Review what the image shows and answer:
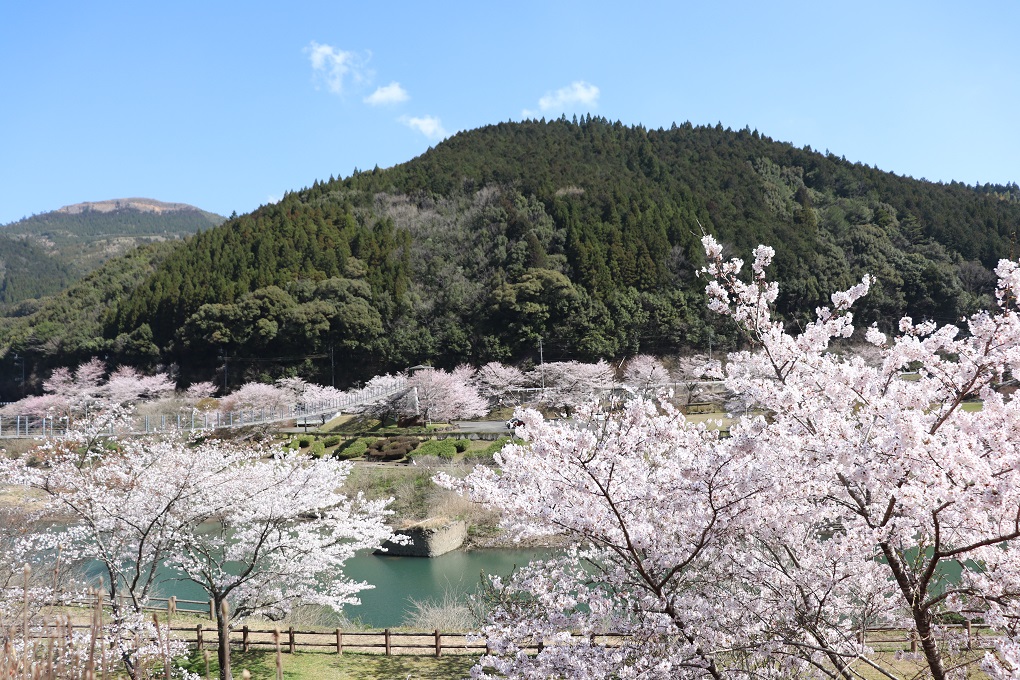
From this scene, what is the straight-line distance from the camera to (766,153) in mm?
67812

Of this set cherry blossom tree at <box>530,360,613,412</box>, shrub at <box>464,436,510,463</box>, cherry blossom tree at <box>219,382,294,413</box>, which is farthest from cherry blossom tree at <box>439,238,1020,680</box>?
cherry blossom tree at <box>219,382,294,413</box>

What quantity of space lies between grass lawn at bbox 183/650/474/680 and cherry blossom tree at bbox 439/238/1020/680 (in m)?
5.20

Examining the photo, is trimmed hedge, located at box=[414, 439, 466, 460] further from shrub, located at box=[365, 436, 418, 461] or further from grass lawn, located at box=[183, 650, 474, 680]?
grass lawn, located at box=[183, 650, 474, 680]

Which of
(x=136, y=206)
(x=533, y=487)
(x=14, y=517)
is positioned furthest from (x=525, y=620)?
(x=136, y=206)

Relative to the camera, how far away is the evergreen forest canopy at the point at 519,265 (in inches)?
1667

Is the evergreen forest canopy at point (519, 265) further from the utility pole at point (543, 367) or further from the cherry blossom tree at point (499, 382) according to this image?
the cherry blossom tree at point (499, 382)

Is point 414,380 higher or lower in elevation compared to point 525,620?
higher

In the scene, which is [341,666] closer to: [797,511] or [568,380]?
[797,511]

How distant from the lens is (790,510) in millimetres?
3479

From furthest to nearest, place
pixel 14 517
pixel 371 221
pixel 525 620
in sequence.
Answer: pixel 371 221
pixel 14 517
pixel 525 620

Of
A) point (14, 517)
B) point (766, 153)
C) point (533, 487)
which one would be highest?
point (766, 153)

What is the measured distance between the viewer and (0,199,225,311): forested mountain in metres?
93.5

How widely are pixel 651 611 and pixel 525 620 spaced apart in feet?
3.05

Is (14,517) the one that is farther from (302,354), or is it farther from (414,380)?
(302,354)
